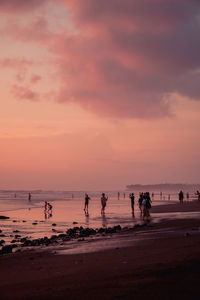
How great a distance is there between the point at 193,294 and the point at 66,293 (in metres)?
2.18

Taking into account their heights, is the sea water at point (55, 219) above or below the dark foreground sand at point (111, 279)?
below

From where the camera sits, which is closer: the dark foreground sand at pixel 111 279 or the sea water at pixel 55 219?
the dark foreground sand at pixel 111 279

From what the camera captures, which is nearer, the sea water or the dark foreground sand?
the dark foreground sand

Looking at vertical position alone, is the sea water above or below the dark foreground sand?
below

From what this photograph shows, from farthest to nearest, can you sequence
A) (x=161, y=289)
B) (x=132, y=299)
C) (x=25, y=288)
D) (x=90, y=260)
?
(x=90, y=260), (x=25, y=288), (x=161, y=289), (x=132, y=299)

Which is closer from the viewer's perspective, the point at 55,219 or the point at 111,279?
the point at 111,279

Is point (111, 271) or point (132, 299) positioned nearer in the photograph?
point (132, 299)

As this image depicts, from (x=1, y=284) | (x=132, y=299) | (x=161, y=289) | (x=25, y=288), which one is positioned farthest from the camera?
(x=1, y=284)

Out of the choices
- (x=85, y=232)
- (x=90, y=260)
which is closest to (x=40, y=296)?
(x=90, y=260)

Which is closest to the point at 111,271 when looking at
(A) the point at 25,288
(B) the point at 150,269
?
(B) the point at 150,269

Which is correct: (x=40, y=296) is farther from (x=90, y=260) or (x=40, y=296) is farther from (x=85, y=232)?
(x=85, y=232)

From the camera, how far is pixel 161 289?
20.0ft

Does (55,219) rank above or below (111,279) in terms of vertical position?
below

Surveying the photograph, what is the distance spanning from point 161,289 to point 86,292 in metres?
1.30
